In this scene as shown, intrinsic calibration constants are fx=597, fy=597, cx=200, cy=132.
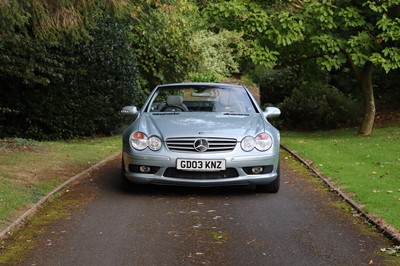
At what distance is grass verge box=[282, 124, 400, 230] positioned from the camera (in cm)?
757

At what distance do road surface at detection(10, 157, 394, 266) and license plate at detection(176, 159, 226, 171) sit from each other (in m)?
0.45

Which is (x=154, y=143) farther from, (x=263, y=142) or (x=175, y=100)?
(x=175, y=100)

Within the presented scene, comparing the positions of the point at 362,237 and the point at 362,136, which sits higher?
the point at 362,237

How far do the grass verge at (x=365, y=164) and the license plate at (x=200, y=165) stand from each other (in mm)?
→ 1865

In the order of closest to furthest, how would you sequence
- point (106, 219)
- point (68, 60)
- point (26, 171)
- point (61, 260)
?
point (61, 260) < point (106, 219) < point (26, 171) < point (68, 60)

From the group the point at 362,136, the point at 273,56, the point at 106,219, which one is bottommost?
the point at 362,136

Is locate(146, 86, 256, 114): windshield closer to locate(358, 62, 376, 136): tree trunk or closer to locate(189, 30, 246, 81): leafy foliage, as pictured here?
locate(358, 62, 376, 136): tree trunk

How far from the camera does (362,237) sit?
6.11m

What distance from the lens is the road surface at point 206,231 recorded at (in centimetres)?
536

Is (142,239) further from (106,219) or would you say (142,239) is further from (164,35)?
(164,35)

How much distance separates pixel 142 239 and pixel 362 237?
2.25 metres

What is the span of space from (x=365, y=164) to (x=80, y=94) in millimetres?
10210

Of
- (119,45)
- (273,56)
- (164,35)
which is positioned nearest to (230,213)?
(273,56)

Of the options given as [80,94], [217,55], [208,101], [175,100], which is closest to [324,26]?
[208,101]
